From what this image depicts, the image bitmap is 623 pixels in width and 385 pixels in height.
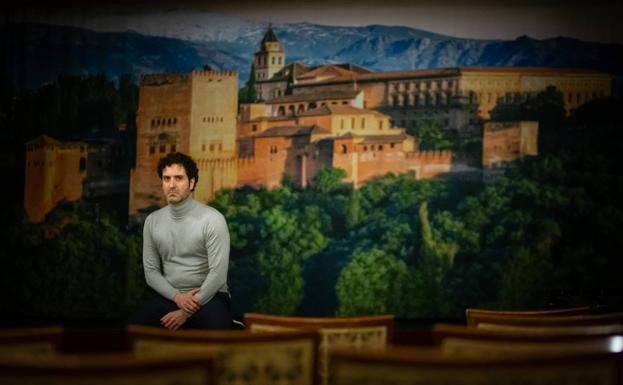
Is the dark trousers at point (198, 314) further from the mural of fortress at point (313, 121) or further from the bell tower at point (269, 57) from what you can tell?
the bell tower at point (269, 57)

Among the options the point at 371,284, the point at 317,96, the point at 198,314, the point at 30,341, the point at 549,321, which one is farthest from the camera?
the point at 317,96

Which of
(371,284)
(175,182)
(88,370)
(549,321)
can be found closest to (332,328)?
(549,321)

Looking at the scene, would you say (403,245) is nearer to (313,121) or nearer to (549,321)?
(313,121)

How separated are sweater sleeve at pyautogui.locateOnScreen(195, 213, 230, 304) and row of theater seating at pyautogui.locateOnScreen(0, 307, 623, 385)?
2.88ft

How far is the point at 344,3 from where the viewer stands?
8.13 meters

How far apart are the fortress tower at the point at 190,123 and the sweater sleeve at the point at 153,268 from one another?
5.21 m

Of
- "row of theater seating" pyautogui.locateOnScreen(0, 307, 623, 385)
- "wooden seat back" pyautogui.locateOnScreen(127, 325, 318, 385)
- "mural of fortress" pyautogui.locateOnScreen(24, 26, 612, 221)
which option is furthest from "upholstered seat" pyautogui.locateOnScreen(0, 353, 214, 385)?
"mural of fortress" pyautogui.locateOnScreen(24, 26, 612, 221)

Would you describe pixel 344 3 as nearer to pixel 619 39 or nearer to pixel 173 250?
pixel 619 39

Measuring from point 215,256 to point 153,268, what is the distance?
35 cm

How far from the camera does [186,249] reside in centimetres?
313

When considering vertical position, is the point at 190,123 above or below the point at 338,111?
below

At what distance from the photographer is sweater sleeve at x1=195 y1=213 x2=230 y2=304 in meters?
3.02

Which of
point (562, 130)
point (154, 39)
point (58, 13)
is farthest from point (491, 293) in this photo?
point (58, 13)

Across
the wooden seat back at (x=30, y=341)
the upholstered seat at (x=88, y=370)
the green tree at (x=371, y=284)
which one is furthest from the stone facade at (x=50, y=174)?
the upholstered seat at (x=88, y=370)
